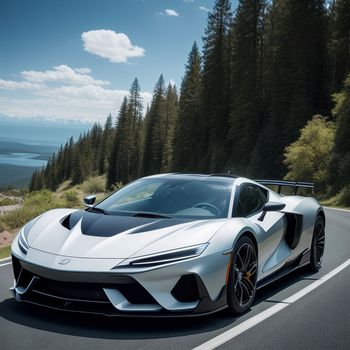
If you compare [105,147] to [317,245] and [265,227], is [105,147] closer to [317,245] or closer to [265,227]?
[317,245]

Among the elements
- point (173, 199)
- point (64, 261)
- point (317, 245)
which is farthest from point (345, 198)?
point (64, 261)

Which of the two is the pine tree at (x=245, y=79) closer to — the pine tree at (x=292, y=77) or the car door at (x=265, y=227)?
the pine tree at (x=292, y=77)

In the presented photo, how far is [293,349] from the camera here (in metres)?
4.15

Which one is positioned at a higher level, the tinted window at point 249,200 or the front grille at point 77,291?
the tinted window at point 249,200

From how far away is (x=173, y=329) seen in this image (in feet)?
14.7

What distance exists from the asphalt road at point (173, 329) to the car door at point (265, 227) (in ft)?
1.56

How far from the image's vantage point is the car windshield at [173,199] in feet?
18.2

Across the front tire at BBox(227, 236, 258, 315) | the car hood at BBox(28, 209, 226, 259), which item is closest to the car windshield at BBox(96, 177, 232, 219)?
the car hood at BBox(28, 209, 226, 259)

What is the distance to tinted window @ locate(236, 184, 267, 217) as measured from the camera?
5.88 meters

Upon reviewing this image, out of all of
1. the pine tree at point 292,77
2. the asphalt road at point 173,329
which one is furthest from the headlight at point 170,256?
the pine tree at point 292,77

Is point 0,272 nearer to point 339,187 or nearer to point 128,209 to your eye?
point 128,209

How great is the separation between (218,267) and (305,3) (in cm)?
5890

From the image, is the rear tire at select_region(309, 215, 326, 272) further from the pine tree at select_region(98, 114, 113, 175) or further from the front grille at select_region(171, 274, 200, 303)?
the pine tree at select_region(98, 114, 113, 175)

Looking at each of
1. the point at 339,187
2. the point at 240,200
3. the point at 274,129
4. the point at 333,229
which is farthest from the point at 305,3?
the point at 240,200
